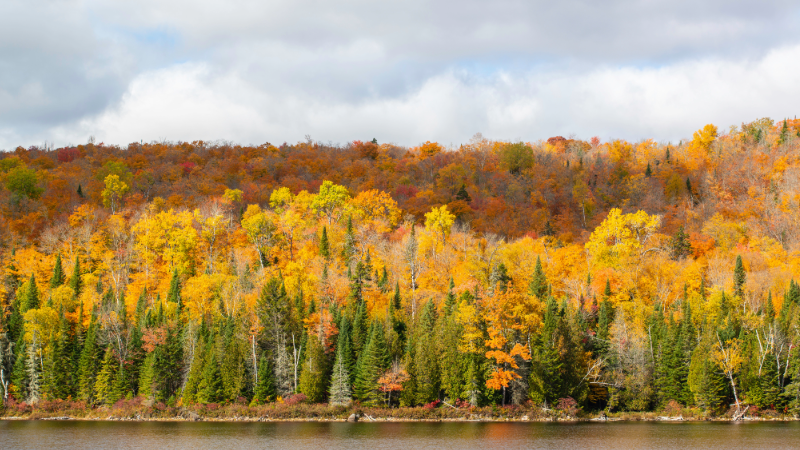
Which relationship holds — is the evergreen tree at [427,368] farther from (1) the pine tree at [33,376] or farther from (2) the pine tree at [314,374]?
(1) the pine tree at [33,376]

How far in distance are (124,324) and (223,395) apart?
1965 cm

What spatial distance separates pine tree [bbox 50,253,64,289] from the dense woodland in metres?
0.40

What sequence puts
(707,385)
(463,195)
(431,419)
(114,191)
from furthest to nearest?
(463,195) < (114,191) < (431,419) < (707,385)

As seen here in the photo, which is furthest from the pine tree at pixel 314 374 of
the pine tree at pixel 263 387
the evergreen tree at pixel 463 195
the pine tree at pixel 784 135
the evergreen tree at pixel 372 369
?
the pine tree at pixel 784 135

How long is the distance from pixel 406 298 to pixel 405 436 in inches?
1412

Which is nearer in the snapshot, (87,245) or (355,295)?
(355,295)

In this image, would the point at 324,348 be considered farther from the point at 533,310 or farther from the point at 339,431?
the point at 533,310

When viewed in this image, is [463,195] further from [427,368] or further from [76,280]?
[427,368]

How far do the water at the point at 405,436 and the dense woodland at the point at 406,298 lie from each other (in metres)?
7.43

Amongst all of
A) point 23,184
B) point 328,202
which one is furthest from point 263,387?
point 23,184

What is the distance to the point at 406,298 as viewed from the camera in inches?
3674

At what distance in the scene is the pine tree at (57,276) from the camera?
3989 inches

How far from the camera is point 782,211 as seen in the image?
12850 centimetres

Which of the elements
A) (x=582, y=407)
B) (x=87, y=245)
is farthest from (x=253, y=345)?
(x=87, y=245)
